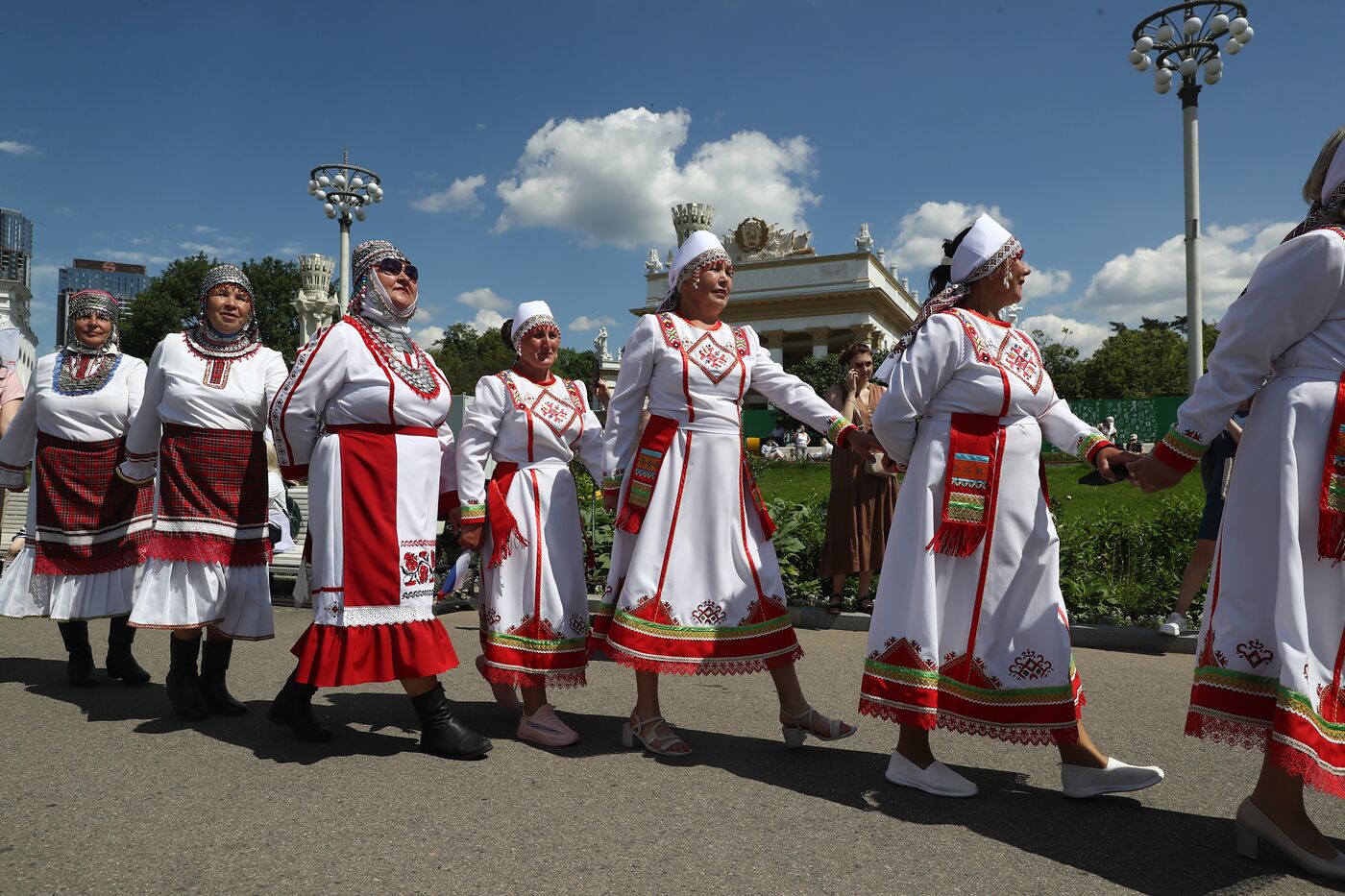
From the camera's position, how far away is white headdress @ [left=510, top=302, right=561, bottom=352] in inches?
184

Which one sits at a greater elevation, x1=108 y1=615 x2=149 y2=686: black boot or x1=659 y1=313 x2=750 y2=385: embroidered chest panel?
x1=659 y1=313 x2=750 y2=385: embroidered chest panel

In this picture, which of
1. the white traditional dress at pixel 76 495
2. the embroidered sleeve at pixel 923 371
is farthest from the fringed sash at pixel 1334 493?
the white traditional dress at pixel 76 495

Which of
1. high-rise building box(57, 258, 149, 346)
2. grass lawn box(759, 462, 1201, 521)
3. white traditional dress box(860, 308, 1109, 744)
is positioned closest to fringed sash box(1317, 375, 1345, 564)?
white traditional dress box(860, 308, 1109, 744)

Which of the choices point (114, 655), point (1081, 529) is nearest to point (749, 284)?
point (1081, 529)

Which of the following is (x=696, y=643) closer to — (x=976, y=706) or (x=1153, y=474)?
(x=976, y=706)

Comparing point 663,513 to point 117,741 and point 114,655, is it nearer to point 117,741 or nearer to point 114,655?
point 117,741

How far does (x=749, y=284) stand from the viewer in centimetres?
6162

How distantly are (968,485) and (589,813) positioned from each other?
1.82 m

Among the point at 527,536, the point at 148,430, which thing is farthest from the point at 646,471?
the point at 148,430

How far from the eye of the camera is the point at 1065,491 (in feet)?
54.5

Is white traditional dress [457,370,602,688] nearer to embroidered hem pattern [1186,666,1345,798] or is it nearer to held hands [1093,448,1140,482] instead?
held hands [1093,448,1140,482]

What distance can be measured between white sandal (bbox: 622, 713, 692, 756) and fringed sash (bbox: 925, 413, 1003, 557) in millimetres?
1401

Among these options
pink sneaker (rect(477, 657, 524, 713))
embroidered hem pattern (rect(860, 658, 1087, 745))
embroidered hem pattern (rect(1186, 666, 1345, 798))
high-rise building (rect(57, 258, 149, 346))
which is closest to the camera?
embroidered hem pattern (rect(1186, 666, 1345, 798))

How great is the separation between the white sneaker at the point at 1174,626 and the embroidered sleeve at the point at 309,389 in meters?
5.68
